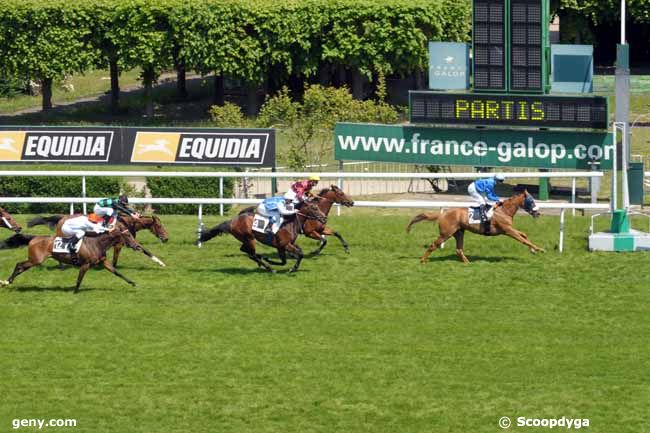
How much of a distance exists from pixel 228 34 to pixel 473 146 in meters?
17.8

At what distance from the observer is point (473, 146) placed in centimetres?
2559

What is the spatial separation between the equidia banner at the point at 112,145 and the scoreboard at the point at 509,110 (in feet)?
11.8


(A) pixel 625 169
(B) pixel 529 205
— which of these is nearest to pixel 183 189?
(B) pixel 529 205

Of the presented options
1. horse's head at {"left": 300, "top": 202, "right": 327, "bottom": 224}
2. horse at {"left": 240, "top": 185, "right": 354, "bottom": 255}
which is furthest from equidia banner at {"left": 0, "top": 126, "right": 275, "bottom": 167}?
horse's head at {"left": 300, "top": 202, "right": 327, "bottom": 224}

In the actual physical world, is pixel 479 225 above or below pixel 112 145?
Answer: below

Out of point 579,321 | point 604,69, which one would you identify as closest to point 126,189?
point 579,321

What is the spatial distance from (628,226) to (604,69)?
81.8 feet

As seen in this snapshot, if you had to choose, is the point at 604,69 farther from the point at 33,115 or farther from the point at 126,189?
the point at 126,189

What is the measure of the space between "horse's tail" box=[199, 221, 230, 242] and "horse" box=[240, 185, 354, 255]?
1.28m

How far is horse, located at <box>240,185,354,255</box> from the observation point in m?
20.3

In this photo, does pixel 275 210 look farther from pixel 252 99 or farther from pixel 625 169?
pixel 252 99

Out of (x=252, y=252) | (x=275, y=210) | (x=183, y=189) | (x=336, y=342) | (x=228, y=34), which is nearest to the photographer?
(x=336, y=342)

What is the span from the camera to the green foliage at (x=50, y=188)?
24922mm

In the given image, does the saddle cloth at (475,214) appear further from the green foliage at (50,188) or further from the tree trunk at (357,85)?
the tree trunk at (357,85)
